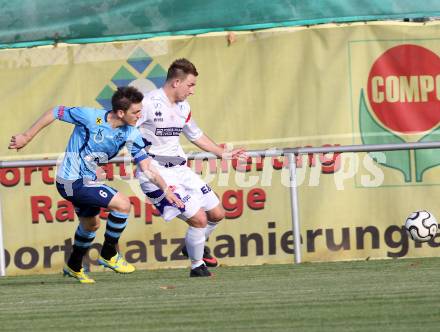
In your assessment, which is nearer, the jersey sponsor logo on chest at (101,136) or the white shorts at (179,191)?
the jersey sponsor logo on chest at (101,136)

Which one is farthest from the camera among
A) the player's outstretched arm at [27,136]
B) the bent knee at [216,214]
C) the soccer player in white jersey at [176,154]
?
the bent knee at [216,214]

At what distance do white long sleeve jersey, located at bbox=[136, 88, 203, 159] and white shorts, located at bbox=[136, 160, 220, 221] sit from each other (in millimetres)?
154

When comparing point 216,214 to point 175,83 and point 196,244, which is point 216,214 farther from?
point 175,83

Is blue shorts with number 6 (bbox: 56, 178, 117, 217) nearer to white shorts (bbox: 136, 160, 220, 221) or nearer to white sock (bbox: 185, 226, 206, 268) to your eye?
white shorts (bbox: 136, 160, 220, 221)

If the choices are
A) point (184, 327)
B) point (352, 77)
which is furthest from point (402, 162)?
point (184, 327)

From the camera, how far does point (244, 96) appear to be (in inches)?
476

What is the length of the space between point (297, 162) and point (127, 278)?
2245 millimetres

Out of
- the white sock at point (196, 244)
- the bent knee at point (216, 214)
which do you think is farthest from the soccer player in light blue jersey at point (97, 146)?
the bent knee at point (216, 214)

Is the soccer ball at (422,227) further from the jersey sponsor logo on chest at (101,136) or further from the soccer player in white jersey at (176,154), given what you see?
the jersey sponsor logo on chest at (101,136)

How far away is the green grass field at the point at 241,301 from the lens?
6.93 metres

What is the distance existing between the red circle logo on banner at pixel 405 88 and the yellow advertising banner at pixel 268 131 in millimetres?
12

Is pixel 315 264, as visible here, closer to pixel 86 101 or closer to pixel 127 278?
pixel 127 278

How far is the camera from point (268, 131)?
1203 cm

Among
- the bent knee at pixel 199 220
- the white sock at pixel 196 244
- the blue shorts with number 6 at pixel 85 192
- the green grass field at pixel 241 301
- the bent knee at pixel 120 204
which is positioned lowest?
the green grass field at pixel 241 301
